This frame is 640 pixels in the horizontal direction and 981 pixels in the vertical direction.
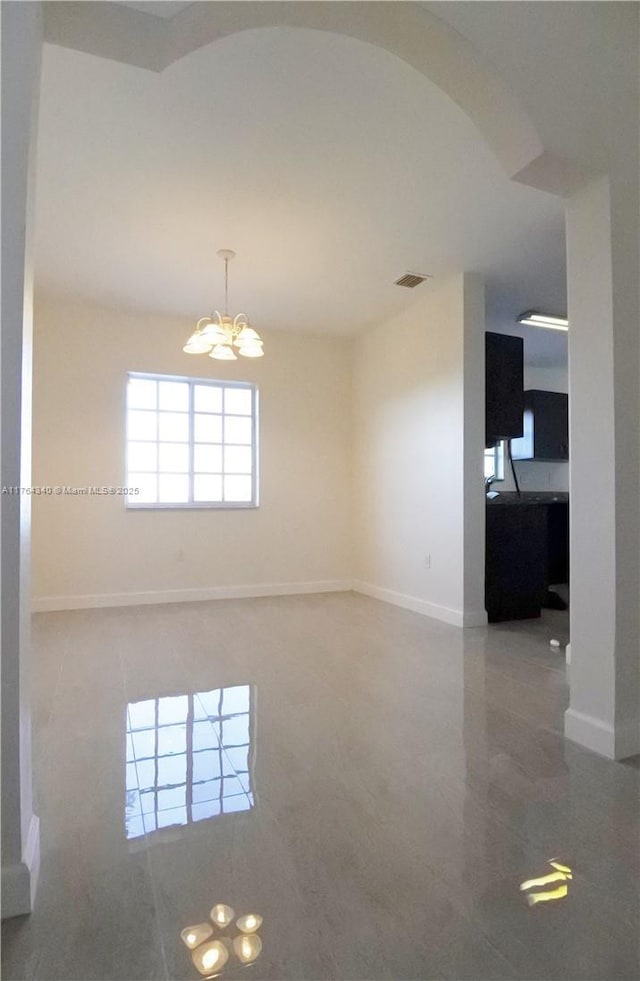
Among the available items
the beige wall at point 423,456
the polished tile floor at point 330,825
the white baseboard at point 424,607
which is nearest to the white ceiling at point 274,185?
the beige wall at point 423,456

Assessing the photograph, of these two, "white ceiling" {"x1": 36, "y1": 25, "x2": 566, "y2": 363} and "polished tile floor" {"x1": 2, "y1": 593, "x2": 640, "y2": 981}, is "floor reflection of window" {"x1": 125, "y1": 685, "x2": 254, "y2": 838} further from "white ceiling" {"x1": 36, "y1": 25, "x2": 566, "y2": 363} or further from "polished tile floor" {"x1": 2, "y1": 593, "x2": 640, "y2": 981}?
"white ceiling" {"x1": 36, "y1": 25, "x2": 566, "y2": 363}

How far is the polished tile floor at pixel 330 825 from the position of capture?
3.42 ft

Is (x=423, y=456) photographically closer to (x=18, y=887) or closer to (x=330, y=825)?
(x=330, y=825)

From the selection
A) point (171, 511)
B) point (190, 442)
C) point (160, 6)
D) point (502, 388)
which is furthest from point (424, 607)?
point (160, 6)

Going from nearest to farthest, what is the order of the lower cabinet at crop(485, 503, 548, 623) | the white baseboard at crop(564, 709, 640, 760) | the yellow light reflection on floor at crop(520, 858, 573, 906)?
the yellow light reflection on floor at crop(520, 858, 573, 906)
the white baseboard at crop(564, 709, 640, 760)
the lower cabinet at crop(485, 503, 548, 623)

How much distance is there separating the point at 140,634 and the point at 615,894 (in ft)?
10.4

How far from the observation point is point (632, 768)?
176 cm

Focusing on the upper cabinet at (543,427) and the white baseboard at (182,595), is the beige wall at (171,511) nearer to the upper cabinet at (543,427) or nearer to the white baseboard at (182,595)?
the white baseboard at (182,595)

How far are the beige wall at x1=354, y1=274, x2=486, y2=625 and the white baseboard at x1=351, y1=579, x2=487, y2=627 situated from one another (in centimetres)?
1

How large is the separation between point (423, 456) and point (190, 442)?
2416mm

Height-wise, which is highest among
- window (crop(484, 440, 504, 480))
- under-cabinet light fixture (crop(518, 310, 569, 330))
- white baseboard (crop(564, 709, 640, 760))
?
under-cabinet light fixture (crop(518, 310, 569, 330))

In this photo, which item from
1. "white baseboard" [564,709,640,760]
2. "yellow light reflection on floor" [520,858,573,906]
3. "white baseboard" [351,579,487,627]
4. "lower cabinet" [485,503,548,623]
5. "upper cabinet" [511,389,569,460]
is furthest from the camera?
"upper cabinet" [511,389,569,460]

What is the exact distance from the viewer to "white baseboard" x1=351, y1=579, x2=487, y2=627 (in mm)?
3840

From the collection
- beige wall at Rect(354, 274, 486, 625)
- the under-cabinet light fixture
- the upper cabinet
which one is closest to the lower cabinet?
beige wall at Rect(354, 274, 486, 625)
